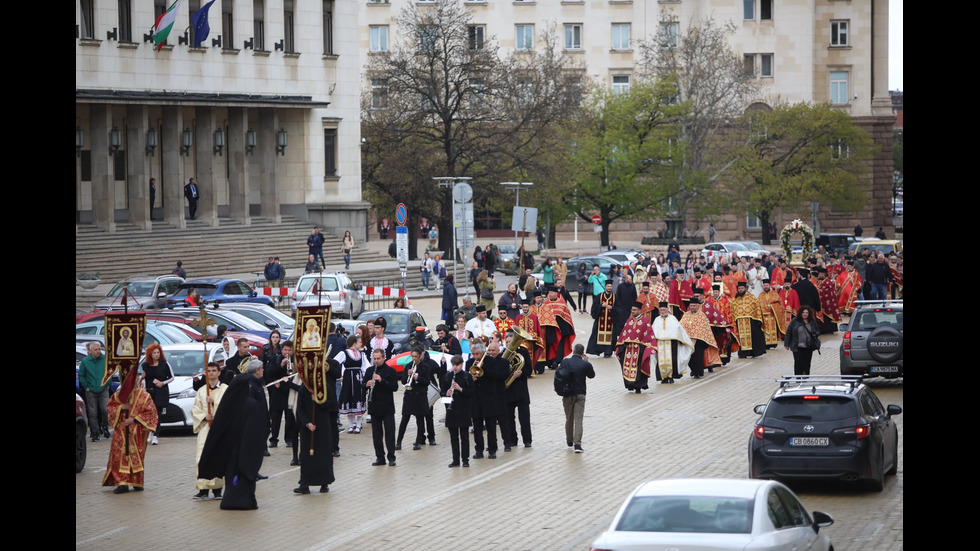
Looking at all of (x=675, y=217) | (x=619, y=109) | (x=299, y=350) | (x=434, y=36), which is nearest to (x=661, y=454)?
(x=299, y=350)

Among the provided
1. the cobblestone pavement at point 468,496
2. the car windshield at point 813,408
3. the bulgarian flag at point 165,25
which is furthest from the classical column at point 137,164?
the car windshield at point 813,408

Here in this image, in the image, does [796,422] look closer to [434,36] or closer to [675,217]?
[434,36]

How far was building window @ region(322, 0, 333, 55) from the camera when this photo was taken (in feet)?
197

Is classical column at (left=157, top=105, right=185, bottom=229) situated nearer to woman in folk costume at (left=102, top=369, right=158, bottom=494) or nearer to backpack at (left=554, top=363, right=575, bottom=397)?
backpack at (left=554, top=363, right=575, bottom=397)

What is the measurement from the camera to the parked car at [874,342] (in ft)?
80.5

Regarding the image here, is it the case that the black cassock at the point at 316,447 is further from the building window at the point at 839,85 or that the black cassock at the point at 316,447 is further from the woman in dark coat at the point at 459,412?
the building window at the point at 839,85

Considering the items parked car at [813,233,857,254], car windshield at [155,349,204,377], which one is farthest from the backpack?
parked car at [813,233,857,254]

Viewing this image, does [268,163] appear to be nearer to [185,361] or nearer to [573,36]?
[573,36]

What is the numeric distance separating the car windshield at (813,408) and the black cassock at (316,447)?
504 centimetres

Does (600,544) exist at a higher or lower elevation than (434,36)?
lower

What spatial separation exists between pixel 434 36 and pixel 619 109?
11.9 meters

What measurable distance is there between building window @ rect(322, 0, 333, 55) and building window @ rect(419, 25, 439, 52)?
3610 millimetres

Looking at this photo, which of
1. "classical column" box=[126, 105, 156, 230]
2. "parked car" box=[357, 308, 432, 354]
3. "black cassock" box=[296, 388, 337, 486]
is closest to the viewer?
"black cassock" box=[296, 388, 337, 486]
